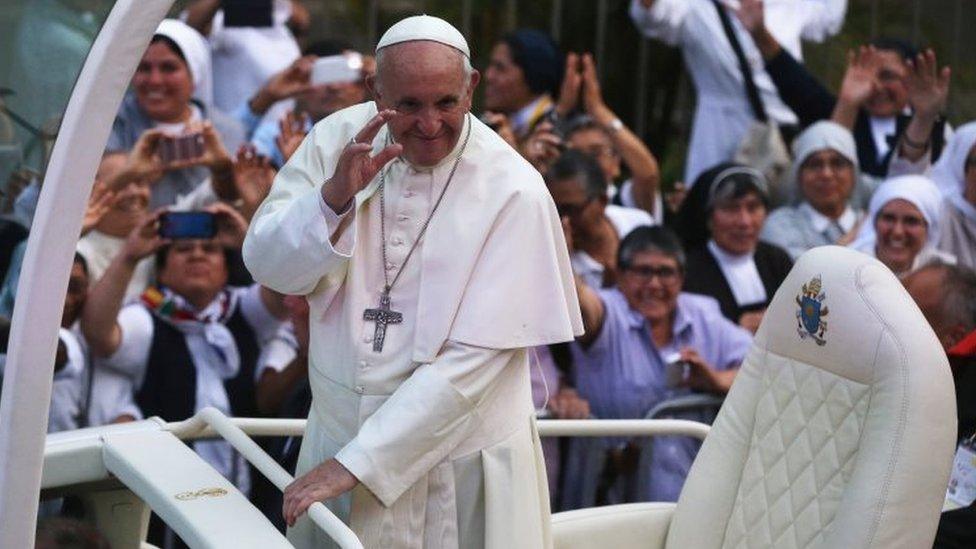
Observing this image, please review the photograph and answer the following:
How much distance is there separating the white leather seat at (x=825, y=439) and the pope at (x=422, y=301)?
507 mm

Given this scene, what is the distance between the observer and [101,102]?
243 cm

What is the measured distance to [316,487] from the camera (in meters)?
2.96

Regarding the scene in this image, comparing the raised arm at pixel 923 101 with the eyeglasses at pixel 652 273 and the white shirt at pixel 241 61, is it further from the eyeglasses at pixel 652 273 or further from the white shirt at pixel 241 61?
the white shirt at pixel 241 61

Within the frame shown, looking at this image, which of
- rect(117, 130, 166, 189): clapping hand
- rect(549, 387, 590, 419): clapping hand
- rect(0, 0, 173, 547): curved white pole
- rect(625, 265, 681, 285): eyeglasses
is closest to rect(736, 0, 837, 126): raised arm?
rect(625, 265, 681, 285): eyeglasses

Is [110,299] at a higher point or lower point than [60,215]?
lower

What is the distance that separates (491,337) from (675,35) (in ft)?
12.8

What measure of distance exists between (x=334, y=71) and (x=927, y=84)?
8.25 feet

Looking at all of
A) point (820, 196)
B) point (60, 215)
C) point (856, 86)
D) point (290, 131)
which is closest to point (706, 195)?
point (820, 196)

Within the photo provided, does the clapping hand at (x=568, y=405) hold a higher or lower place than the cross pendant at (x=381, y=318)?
lower

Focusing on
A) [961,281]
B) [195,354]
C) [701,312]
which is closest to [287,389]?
[195,354]

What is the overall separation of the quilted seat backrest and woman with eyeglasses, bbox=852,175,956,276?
2605 millimetres

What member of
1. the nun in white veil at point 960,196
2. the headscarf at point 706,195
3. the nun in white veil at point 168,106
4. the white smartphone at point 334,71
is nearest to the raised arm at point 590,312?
the headscarf at point 706,195

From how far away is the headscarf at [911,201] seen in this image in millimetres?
6223

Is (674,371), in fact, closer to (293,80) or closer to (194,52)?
(293,80)
